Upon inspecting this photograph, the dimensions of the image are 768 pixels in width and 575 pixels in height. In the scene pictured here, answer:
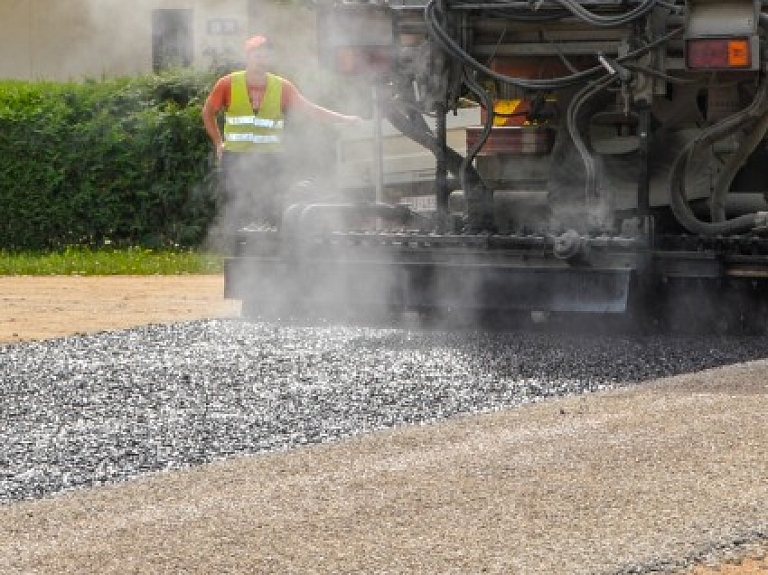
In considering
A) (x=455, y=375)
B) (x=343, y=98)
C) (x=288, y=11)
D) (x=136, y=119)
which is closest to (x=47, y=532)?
(x=455, y=375)

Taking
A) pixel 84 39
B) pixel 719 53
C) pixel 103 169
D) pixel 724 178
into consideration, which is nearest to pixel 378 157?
pixel 724 178

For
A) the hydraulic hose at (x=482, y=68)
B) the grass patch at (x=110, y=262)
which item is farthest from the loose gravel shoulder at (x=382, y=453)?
the grass patch at (x=110, y=262)

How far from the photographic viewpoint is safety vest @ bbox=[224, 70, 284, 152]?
13.9 meters

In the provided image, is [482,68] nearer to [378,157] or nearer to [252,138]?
[378,157]

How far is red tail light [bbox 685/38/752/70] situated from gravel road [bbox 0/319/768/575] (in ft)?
4.88

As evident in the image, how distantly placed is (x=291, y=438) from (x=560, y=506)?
1.97m

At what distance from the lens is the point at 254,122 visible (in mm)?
13914

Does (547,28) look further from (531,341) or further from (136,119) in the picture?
(136,119)

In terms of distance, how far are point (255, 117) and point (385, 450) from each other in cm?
626

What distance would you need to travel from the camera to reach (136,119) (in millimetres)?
19969

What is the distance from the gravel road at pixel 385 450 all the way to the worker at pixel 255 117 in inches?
81.0

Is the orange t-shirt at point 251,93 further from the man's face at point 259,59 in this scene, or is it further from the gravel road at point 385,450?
the gravel road at point 385,450

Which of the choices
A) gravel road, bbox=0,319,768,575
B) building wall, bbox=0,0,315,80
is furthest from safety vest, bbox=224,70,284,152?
building wall, bbox=0,0,315,80

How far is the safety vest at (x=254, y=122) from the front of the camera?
45.6ft
